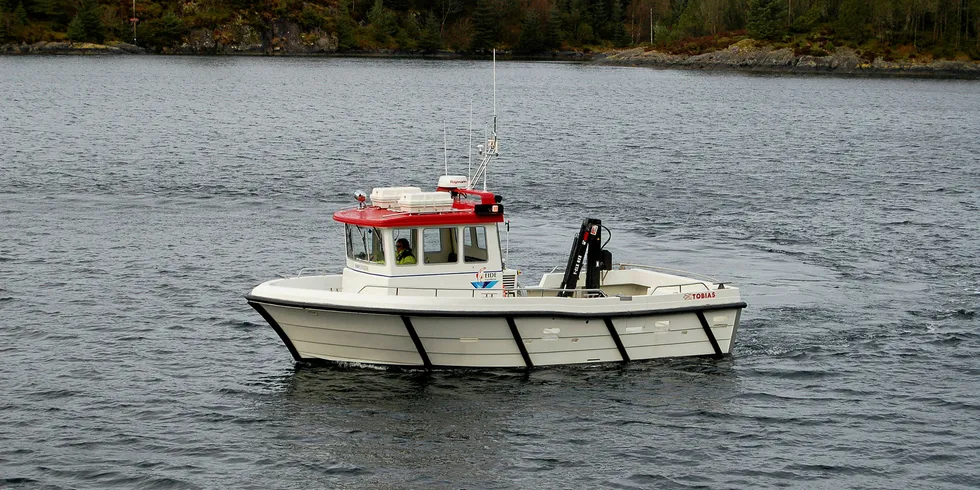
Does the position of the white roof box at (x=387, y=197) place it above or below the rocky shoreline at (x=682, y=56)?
below

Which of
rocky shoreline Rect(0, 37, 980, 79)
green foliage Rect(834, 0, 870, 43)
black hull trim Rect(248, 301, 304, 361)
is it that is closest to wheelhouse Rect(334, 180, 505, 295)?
black hull trim Rect(248, 301, 304, 361)

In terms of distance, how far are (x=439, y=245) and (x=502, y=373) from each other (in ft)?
8.92

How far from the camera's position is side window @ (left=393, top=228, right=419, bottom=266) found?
22.2 m

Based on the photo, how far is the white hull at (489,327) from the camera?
2139cm

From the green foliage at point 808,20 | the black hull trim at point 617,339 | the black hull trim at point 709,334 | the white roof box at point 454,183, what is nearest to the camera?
the black hull trim at point 617,339

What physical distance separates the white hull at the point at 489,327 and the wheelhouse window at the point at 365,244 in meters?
1.21

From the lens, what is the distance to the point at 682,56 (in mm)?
174750

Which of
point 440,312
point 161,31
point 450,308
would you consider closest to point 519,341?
point 450,308

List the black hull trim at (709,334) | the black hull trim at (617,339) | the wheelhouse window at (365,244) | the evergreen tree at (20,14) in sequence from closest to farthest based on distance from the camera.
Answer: the wheelhouse window at (365,244)
the black hull trim at (617,339)
the black hull trim at (709,334)
the evergreen tree at (20,14)

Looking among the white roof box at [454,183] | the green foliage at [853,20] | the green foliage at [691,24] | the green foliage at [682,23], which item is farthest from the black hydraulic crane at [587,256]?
the green foliage at [691,24]

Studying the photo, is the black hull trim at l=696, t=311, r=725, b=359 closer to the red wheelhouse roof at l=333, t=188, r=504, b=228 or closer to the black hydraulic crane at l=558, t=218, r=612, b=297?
the black hydraulic crane at l=558, t=218, r=612, b=297

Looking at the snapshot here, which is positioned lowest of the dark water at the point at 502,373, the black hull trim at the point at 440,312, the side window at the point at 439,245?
the dark water at the point at 502,373

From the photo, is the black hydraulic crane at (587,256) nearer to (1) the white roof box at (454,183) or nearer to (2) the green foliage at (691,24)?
(1) the white roof box at (454,183)

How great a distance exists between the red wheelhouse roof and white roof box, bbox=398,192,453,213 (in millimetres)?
104
